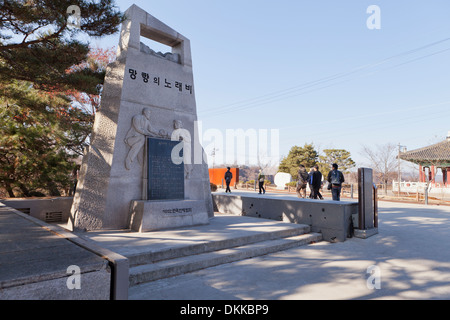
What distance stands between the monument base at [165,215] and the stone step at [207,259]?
1.78 m

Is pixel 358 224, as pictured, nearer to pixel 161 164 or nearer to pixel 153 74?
pixel 161 164

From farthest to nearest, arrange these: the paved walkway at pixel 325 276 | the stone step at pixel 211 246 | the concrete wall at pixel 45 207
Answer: the concrete wall at pixel 45 207
the stone step at pixel 211 246
the paved walkway at pixel 325 276

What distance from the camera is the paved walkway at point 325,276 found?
11.0 feet

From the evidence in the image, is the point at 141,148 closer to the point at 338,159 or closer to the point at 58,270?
the point at 58,270

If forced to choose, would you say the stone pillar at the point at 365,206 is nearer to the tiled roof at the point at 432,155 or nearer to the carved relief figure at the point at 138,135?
the carved relief figure at the point at 138,135

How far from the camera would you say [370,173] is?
23.6ft

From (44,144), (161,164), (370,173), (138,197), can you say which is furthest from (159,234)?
(44,144)

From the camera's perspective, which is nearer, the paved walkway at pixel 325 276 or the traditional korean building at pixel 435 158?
the paved walkway at pixel 325 276

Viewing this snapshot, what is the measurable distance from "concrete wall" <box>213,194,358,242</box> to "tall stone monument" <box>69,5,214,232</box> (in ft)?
6.25

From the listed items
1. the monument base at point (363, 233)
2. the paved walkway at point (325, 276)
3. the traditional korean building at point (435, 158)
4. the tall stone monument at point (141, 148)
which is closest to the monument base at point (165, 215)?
the tall stone monument at point (141, 148)

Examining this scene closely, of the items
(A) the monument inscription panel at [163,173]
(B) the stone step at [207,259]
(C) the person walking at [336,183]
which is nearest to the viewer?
(B) the stone step at [207,259]

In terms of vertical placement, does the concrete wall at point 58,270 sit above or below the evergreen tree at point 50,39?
below
